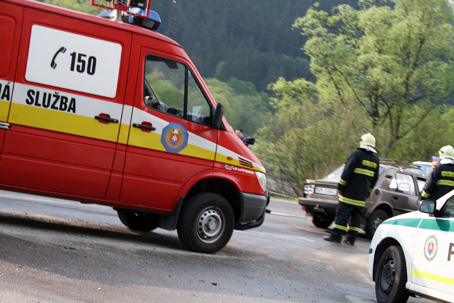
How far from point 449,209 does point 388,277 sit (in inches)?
41.5

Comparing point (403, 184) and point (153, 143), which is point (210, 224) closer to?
point (153, 143)

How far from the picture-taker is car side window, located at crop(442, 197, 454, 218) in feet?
21.2

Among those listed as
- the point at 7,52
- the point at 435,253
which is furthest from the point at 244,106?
the point at 435,253

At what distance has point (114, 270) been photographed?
7.00 metres

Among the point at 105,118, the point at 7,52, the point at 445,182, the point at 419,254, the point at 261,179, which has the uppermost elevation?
the point at 7,52

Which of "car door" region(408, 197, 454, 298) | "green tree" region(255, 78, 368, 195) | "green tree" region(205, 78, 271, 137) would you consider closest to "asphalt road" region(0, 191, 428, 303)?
"car door" region(408, 197, 454, 298)

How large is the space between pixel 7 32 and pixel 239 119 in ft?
169

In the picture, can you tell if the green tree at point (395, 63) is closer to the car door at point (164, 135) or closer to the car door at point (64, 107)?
the car door at point (164, 135)

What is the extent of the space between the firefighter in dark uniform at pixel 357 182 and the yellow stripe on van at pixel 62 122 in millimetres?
5222

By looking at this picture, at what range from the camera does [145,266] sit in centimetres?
748

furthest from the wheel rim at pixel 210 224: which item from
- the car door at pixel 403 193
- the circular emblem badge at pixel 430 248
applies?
the car door at pixel 403 193

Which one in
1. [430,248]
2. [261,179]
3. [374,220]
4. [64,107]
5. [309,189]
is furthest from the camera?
[309,189]

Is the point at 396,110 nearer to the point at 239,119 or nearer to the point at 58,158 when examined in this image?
the point at 239,119

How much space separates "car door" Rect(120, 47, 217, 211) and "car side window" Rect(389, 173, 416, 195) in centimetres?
732
